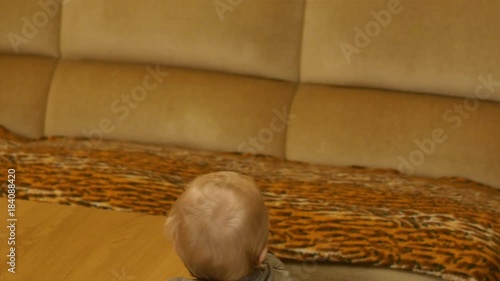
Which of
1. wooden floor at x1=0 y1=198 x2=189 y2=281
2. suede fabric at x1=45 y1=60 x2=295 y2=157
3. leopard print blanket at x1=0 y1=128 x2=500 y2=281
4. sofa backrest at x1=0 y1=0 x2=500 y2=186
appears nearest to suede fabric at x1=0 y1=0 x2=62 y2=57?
sofa backrest at x1=0 y1=0 x2=500 y2=186

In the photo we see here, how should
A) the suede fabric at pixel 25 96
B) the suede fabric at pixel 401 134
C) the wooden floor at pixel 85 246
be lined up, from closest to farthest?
1. the wooden floor at pixel 85 246
2. the suede fabric at pixel 401 134
3. the suede fabric at pixel 25 96

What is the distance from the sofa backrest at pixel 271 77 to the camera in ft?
7.49

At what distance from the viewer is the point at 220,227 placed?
1.22 m

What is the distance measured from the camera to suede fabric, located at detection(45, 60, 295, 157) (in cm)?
241

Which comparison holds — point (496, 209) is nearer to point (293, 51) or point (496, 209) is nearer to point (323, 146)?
point (323, 146)

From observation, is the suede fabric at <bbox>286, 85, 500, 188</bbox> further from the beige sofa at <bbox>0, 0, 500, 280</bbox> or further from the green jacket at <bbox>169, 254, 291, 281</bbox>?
the green jacket at <bbox>169, 254, 291, 281</bbox>

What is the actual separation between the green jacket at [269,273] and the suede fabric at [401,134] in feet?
3.00

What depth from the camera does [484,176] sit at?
2.24m

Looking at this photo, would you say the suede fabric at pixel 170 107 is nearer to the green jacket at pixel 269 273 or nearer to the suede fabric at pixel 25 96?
the suede fabric at pixel 25 96

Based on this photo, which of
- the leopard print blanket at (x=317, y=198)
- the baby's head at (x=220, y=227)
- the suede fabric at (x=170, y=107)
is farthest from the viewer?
the suede fabric at (x=170, y=107)

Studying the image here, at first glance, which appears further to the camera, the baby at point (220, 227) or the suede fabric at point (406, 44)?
the suede fabric at point (406, 44)

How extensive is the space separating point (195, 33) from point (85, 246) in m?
1.10

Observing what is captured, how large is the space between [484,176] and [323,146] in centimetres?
46

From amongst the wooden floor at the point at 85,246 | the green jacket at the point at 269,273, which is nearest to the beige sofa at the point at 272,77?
the wooden floor at the point at 85,246
